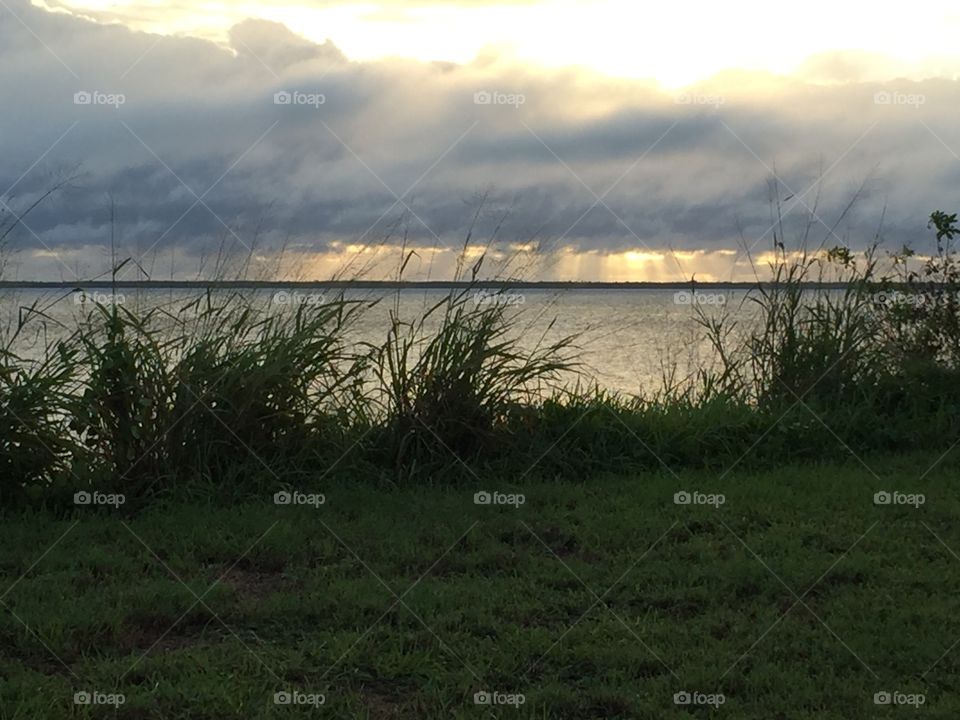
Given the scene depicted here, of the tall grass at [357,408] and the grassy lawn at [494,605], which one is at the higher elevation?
the tall grass at [357,408]

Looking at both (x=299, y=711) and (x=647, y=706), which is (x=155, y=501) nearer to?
(x=299, y=711)

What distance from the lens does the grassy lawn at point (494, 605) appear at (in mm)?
4285

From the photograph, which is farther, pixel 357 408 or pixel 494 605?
pixel 357 408

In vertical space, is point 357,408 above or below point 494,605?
above

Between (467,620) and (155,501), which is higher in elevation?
(155,501)

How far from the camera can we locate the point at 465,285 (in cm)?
808

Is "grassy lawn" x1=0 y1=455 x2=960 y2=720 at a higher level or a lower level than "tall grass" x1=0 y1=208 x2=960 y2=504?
lower

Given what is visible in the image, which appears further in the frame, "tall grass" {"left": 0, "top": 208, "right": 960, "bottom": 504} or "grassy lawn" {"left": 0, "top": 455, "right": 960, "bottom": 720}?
"tall grass" {"left": 0, "top": 208, "right": 960, "bottom": 504}

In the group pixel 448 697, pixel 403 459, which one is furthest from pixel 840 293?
pixel 448 697

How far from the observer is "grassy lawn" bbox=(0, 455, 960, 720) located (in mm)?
4285

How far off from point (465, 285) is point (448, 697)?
424 centimetres

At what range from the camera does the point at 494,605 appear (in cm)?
519

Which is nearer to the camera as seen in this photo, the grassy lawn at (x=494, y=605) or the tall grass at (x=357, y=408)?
the grassy lawn at (x=494, y=605)

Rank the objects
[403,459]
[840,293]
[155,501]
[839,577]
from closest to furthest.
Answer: [839,577] < [155,501] < [403,459] < [840,293]
